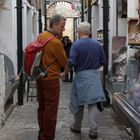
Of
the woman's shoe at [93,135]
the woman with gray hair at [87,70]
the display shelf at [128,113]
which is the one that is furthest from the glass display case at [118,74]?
the woman's shoe at [93,135]

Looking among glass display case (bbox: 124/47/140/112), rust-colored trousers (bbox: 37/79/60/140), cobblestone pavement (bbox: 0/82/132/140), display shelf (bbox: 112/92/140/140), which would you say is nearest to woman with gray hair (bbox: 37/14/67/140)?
rust-colored trousers (bbox: 37/79/60/140)

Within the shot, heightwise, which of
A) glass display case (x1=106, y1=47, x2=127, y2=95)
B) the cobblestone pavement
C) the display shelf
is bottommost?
the cobblestone pavement

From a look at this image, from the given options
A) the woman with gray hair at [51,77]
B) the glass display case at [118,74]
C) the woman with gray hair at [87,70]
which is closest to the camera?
the woman with gray hair at [51,77]

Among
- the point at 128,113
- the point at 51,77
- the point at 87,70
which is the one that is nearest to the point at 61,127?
the point at 87,70

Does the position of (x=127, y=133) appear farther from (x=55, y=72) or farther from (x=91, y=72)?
(x=55, y=72)

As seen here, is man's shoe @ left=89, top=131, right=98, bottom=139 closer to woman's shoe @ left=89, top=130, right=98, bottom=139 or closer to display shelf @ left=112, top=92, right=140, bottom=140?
woman's shoe @ left=89, top=130, right=98, bottom=139

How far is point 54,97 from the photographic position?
696 cm

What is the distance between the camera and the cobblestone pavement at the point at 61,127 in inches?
314

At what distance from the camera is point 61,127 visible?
28.7 feet

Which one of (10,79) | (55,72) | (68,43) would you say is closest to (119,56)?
(10,79)

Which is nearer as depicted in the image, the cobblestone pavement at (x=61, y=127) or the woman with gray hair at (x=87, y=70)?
the woman with gray hair at (x=87, y=70)

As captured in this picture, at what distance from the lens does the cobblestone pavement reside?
26.2ft

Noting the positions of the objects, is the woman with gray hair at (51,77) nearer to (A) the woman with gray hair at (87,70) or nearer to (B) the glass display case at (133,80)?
(A) the woman with gray hair at (87,70)

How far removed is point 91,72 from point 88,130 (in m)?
1.20
